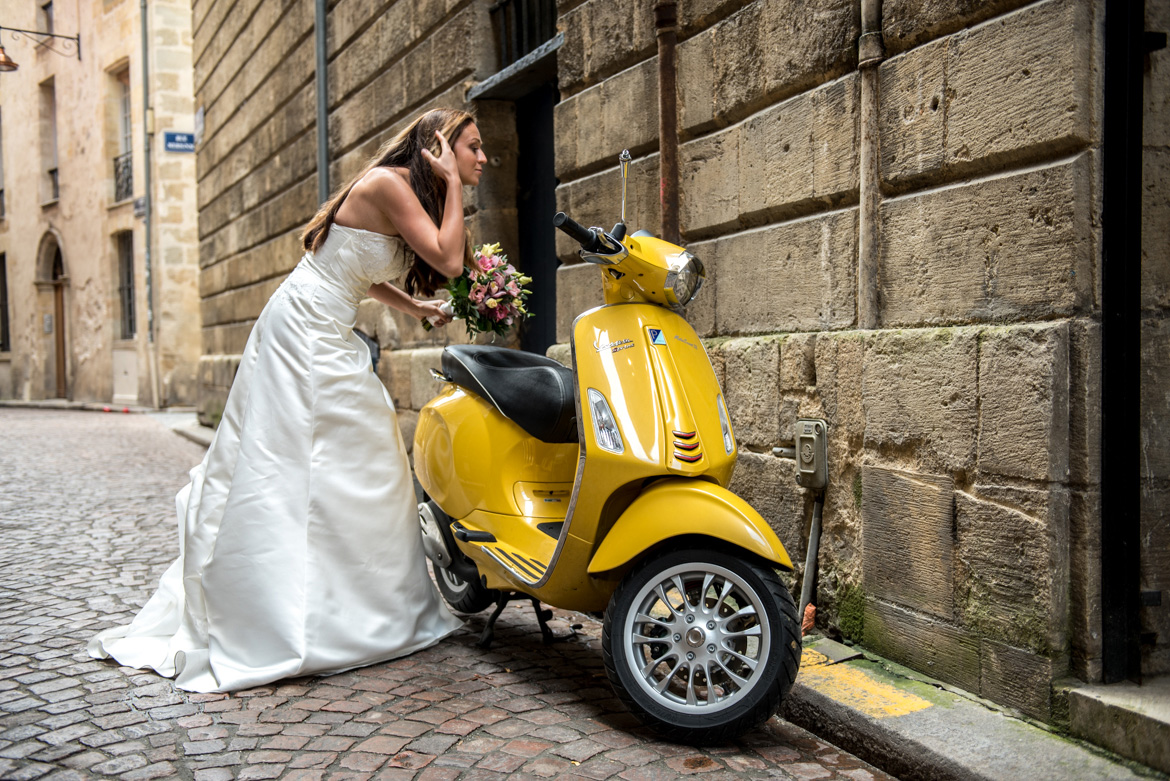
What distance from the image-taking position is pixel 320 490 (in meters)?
3.38

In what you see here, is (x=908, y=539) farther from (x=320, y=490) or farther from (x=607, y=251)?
(x=320, y=490)

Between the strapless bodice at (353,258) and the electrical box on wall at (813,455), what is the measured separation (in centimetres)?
163

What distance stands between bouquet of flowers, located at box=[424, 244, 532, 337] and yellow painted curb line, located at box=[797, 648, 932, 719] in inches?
63.4

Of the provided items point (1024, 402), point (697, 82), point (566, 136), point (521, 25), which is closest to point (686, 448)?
point (1024, 402)

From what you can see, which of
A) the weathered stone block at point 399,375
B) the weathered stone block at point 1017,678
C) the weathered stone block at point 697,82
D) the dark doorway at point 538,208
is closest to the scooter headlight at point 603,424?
the weathered stone block at point 1017,678

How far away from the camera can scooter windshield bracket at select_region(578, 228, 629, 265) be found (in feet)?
9.68

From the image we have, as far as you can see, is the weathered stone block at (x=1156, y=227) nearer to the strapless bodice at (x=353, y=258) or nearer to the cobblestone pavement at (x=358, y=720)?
the cobblestone pavement at (x=358, y=720)

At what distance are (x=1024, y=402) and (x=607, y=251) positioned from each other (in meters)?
1.26

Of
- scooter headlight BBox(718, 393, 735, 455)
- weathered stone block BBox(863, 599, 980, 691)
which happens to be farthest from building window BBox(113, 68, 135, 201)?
weathered stone block BBox(863, 599, 980, 691)

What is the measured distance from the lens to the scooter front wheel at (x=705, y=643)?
2543mm

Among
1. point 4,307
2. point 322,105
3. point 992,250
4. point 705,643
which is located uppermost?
point 322,105

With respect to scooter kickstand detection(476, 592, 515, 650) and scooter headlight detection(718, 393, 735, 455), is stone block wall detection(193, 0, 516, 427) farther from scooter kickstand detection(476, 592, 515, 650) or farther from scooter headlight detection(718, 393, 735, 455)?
scooter headlight detection(718, 393, 735, 455)

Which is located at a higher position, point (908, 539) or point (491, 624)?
point (908, 539)

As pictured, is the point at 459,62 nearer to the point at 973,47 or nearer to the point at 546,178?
Result: the point at 546,178
